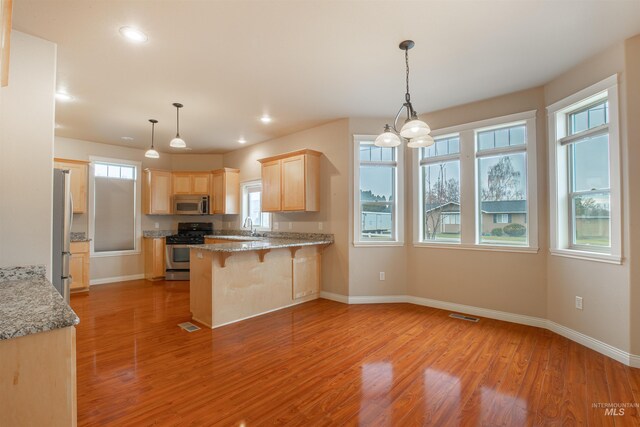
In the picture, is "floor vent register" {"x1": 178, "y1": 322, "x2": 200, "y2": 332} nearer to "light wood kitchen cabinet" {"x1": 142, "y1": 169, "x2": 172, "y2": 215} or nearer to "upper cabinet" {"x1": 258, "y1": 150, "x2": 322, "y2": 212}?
"upper cabinet" {"x1": 258, "y1": 150, "x2": 322, "y2": 212}

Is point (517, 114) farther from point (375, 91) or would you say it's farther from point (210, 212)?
point (210, 212)

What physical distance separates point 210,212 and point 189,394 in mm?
5078

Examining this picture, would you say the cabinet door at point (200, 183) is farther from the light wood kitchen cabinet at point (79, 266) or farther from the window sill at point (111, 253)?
the light wood kitchen cabinet at point (79, 266)

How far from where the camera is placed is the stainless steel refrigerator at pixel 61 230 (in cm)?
304

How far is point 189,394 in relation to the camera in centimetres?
225

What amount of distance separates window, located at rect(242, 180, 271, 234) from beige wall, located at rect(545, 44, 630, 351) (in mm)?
4688

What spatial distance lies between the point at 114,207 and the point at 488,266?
6.88m

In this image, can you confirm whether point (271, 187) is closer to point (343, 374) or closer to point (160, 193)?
point (160, 193)

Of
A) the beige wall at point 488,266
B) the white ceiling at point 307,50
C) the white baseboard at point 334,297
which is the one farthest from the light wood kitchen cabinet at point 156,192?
the beige wall at point 488,266

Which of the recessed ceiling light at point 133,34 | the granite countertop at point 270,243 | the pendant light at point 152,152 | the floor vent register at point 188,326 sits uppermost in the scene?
the recessed ceiling light at point 133,34

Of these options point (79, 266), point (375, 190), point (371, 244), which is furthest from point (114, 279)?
point (375, 190)

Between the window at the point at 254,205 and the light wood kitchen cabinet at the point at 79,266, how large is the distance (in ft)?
9.38

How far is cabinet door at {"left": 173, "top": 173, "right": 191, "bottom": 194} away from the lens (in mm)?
6832

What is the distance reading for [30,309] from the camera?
1356 millimetres
